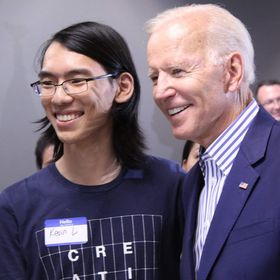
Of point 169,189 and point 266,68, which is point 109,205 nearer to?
point 169,189

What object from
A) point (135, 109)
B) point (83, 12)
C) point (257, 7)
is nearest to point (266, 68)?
point (257, 7)

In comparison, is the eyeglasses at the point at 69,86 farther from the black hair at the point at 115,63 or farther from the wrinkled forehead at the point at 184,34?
the wrinkled forehead at the point at 184,34

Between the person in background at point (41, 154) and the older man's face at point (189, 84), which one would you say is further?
Answer: the person in background at point (41, 154)

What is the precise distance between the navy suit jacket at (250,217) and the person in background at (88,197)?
0.79 feet

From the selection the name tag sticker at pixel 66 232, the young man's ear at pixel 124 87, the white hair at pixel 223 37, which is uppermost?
the white hair at pixel 223 37

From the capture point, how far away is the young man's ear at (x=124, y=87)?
164cm

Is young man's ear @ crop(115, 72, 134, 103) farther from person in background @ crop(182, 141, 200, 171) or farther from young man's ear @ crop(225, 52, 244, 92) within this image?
person in background @ crop(182, 141, 200, 171)

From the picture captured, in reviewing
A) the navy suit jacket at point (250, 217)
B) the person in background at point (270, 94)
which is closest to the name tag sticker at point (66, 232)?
the navy suit jacket at point (250, 217)

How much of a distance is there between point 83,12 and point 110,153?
179cm

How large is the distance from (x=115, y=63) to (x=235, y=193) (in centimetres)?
60

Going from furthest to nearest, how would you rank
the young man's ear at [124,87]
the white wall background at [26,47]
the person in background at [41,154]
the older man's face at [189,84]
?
the white wall background at [26,47]
the person in background at [41,154]
the young man's ear at [124,87]
the older man's face at [189,84]

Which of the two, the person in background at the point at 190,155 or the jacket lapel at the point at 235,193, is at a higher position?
the jacket lapel at the point at 235,193

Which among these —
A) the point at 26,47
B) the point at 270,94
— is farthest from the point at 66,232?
the point at 270,94

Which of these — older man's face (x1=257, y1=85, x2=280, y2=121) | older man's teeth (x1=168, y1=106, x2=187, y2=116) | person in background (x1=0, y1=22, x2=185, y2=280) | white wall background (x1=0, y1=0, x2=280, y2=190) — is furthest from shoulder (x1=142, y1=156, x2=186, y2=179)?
older man's face (x1=257, y1=85, x2=280, y2=121)
